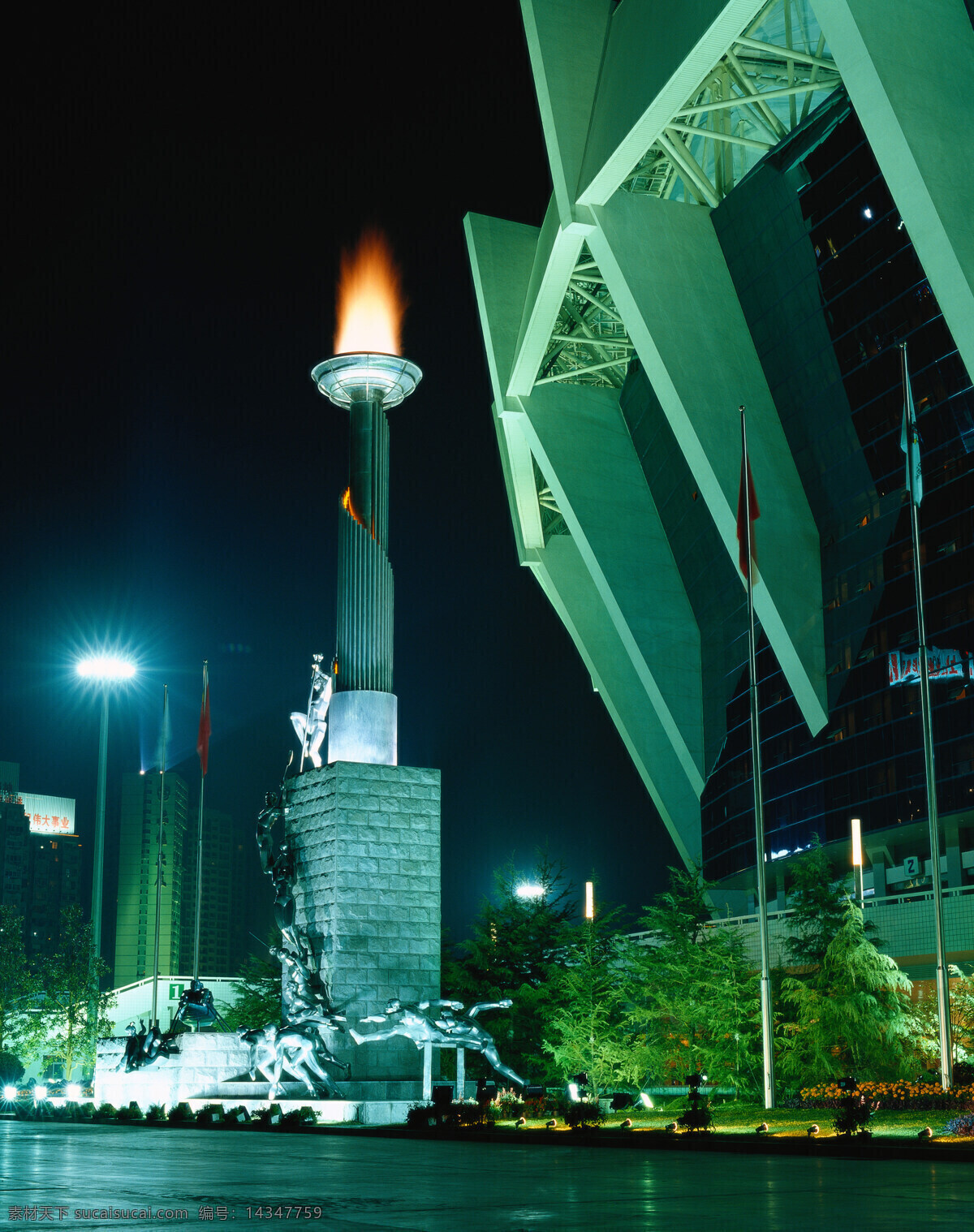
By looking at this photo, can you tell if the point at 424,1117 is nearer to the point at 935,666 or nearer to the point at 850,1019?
the point at 850,1019

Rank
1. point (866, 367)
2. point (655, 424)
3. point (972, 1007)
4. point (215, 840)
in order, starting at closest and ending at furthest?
point (972, 1007) < point (866, 367) < point (655, 424) < point (215, 840)

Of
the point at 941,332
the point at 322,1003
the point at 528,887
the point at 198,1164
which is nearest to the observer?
the point at 198,1164

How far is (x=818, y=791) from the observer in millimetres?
50719

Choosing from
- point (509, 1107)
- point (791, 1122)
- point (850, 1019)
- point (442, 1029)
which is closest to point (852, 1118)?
point (791, 1122)

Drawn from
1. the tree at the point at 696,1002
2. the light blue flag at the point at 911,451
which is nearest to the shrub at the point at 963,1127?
the light blue flag at the point at 911,451

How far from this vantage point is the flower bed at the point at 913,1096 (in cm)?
2248

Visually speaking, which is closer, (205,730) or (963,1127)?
(963,1127)

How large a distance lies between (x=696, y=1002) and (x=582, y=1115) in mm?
12891

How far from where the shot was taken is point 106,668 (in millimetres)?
46625

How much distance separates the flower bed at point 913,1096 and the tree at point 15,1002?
126ft

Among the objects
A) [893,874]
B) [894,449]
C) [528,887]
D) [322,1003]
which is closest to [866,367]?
[894,449]

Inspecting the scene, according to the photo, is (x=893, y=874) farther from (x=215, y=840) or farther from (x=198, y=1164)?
(x=215, y=840)

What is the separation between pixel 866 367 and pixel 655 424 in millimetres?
14095

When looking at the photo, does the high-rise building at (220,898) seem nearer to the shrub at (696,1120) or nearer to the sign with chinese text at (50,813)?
the sign with chinese text at (50,813)
